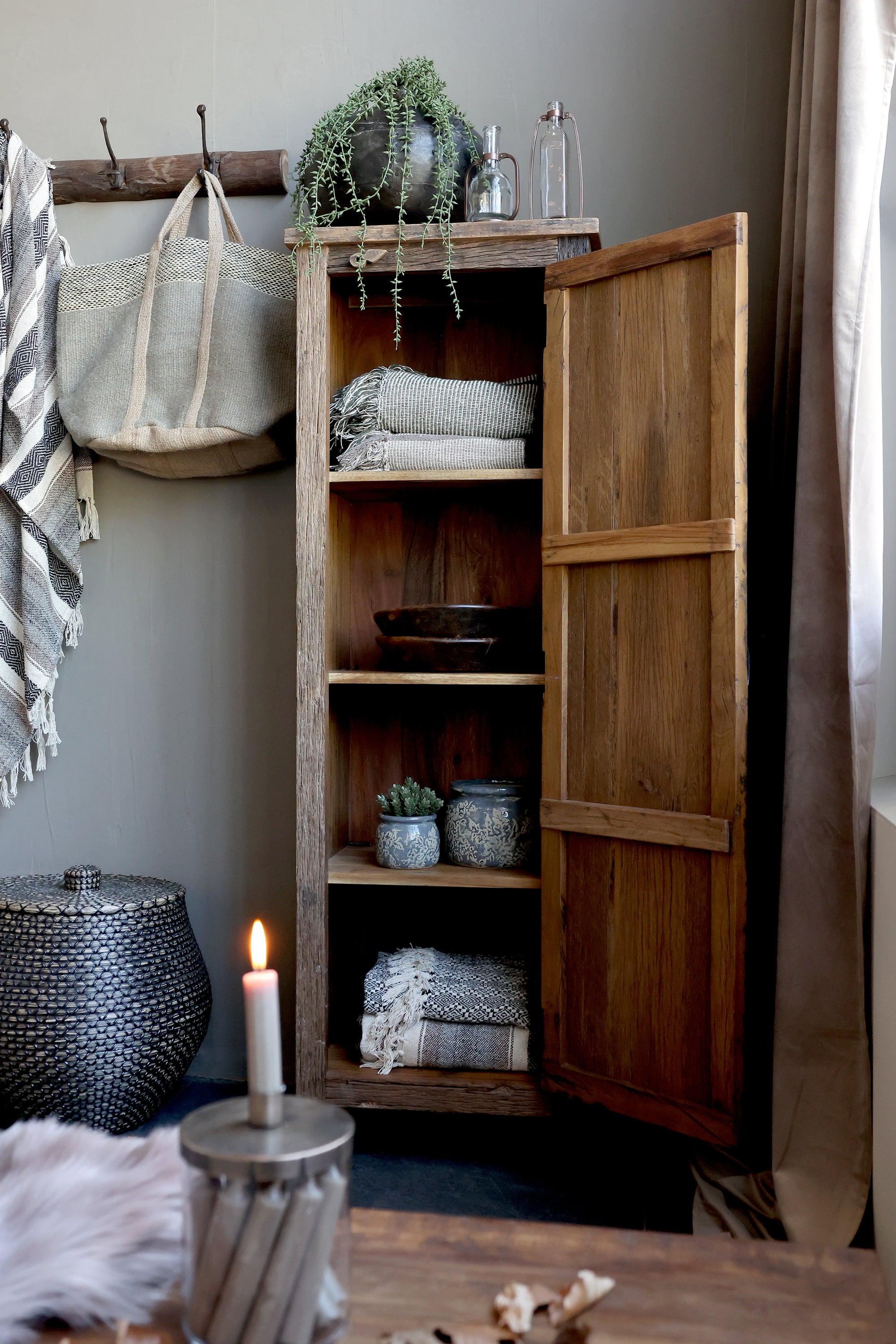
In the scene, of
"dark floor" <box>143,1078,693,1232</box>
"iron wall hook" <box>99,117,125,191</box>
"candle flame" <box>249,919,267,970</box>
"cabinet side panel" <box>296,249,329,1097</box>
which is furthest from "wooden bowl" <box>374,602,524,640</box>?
"candle flame" <box>249,919,267,970</box>

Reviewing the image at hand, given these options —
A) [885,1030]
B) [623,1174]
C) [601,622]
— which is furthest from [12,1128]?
[623,1174]

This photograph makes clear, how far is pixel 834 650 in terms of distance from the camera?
5.02ft

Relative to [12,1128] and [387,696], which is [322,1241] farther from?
[387,696]

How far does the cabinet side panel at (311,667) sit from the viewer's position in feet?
6.21

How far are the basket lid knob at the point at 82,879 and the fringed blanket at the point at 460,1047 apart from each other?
0.62 metres

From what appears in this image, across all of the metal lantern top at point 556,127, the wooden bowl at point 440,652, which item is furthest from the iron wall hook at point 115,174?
the wooden bowl at point 440,652

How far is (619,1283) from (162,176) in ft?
7.61

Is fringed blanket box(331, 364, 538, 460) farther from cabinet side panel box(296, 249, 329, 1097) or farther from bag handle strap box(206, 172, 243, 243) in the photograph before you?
bag handle strap box(206, 172, 243, 243)

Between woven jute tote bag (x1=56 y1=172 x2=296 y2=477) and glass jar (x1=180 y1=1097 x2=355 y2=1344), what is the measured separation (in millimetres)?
1751

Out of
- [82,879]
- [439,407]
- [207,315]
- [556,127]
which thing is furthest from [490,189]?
[82,879]

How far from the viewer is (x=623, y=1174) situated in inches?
74.6

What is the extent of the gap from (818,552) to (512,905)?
1014mm

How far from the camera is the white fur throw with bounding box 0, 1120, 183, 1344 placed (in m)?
0.63

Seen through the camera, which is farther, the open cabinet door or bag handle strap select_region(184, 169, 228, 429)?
bag handle strap select_region(184, 169, 228, 429)
